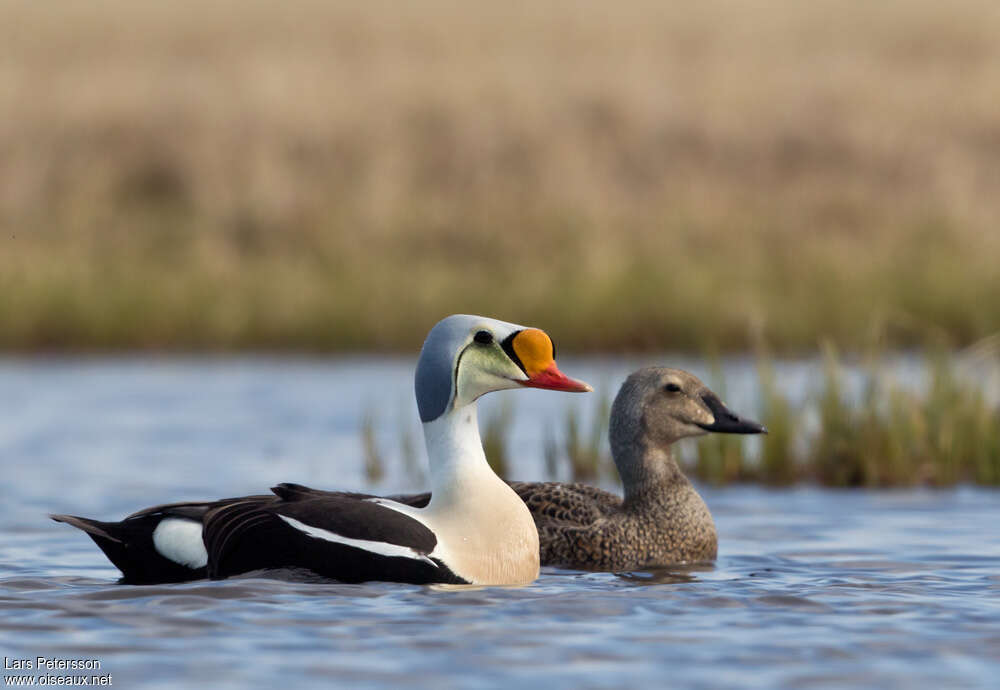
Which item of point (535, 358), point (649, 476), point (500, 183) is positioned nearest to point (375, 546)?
point (535, 358)

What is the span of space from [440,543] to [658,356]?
11.3 m

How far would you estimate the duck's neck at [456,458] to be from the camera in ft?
25.3

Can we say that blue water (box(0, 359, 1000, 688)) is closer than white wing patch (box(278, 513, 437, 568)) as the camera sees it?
Yes

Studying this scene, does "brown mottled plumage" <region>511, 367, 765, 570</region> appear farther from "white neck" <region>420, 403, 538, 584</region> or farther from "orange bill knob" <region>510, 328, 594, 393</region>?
"orange bill knob" <region>510, 328, 594, 393</region>

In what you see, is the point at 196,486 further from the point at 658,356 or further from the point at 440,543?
the point at 658,356

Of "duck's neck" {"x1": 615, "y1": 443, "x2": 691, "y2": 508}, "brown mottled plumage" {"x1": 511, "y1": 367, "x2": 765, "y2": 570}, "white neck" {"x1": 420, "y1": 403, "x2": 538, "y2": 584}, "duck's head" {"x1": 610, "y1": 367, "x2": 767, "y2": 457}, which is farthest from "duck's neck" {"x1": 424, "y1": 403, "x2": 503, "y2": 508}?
"duck's head" {"x1": 610, "y1": 367, "x2": 767, "y2": 457}

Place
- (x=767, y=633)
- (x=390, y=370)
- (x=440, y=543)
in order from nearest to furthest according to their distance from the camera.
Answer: (x=767, y=633) → (x=440, y=543) → (x=390, y=370)

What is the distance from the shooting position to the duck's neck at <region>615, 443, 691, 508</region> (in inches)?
361

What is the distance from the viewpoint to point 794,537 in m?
9.77

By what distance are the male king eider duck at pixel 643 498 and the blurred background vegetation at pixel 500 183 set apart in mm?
3462

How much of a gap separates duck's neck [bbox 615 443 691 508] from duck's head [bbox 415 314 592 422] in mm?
1647

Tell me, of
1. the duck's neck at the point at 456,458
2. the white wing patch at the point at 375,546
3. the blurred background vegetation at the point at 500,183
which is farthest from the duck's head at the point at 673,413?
the blurred background vegetation at the point at 500,183

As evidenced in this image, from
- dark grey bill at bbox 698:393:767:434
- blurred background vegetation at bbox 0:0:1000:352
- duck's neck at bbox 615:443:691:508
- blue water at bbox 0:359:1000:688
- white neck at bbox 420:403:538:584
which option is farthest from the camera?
blurred background vegetation at bbox 0:0:1000:352

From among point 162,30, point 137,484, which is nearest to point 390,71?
point 162,30
